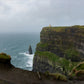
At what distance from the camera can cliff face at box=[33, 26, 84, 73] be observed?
51812 millimetres

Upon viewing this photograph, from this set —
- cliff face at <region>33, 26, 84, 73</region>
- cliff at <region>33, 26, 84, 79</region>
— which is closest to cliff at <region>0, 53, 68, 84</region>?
cliff at <region>33, 26, 84, 79</region>

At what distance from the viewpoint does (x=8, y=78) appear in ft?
28.5

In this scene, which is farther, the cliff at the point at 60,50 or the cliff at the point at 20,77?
the cliff at the point at 60,50

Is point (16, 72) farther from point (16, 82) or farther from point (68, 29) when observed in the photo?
point (68, 29)

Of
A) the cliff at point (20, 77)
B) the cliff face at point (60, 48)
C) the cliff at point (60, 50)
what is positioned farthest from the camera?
the cliff face at point (60, 48)

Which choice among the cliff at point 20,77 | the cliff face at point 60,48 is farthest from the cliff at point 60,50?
the cliff at point 20,77

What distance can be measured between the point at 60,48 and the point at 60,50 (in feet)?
5.61

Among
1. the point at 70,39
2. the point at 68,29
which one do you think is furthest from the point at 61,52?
the point at 68,29

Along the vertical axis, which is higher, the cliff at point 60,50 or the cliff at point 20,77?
the cliff at point 20,77

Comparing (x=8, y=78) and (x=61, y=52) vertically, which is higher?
(x=8, y=78)

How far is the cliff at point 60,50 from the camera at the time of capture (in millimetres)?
51172

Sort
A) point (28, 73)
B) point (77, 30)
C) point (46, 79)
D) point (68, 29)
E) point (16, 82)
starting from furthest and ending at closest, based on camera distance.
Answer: point (68, 29) < point (77, 30) < point (28, 73) < point (46, 79) < point (16, 82)

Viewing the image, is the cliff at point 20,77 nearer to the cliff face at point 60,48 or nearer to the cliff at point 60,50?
the cliff at point 60,50

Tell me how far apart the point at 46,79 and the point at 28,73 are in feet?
6.59
